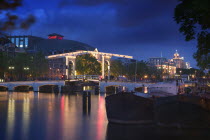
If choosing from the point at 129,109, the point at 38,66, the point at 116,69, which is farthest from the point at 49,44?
the point at 129,109

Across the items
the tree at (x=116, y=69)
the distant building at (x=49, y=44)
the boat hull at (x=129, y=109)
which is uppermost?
the distant building at (x=49, y=44)

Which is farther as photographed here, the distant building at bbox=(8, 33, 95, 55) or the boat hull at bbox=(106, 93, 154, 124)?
the distant building at bbox=(8, 33, 95, 55)

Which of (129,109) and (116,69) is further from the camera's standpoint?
(116,69)

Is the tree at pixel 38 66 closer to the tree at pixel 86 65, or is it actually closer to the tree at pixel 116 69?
the tree at pixel 86 65

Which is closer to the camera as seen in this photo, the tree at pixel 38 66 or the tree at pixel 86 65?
the tree at pixel 38 66

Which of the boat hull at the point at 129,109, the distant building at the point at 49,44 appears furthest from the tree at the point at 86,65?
the boat hull at the point at 129,109

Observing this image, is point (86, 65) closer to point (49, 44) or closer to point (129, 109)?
point (49, 44)

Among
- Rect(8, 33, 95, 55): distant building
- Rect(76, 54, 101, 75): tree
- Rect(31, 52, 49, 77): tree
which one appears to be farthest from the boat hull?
Rect(8, 33, 95, 55): distant building

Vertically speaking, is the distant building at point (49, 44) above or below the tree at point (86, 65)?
above

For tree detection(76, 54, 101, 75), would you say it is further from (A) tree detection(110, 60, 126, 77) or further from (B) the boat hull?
(B) the boat hull

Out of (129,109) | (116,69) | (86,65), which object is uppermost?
(86,65)

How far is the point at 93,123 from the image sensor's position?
28172 millimetres

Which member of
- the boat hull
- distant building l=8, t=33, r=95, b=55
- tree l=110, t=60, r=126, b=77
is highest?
distant building l=8, t=33, r=95, b=55

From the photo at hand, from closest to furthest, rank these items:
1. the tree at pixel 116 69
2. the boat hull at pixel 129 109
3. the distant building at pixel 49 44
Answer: the boat hull at pixel 129 109 < the tree at pixel 116 69 < the distant building at pixel 49 44
